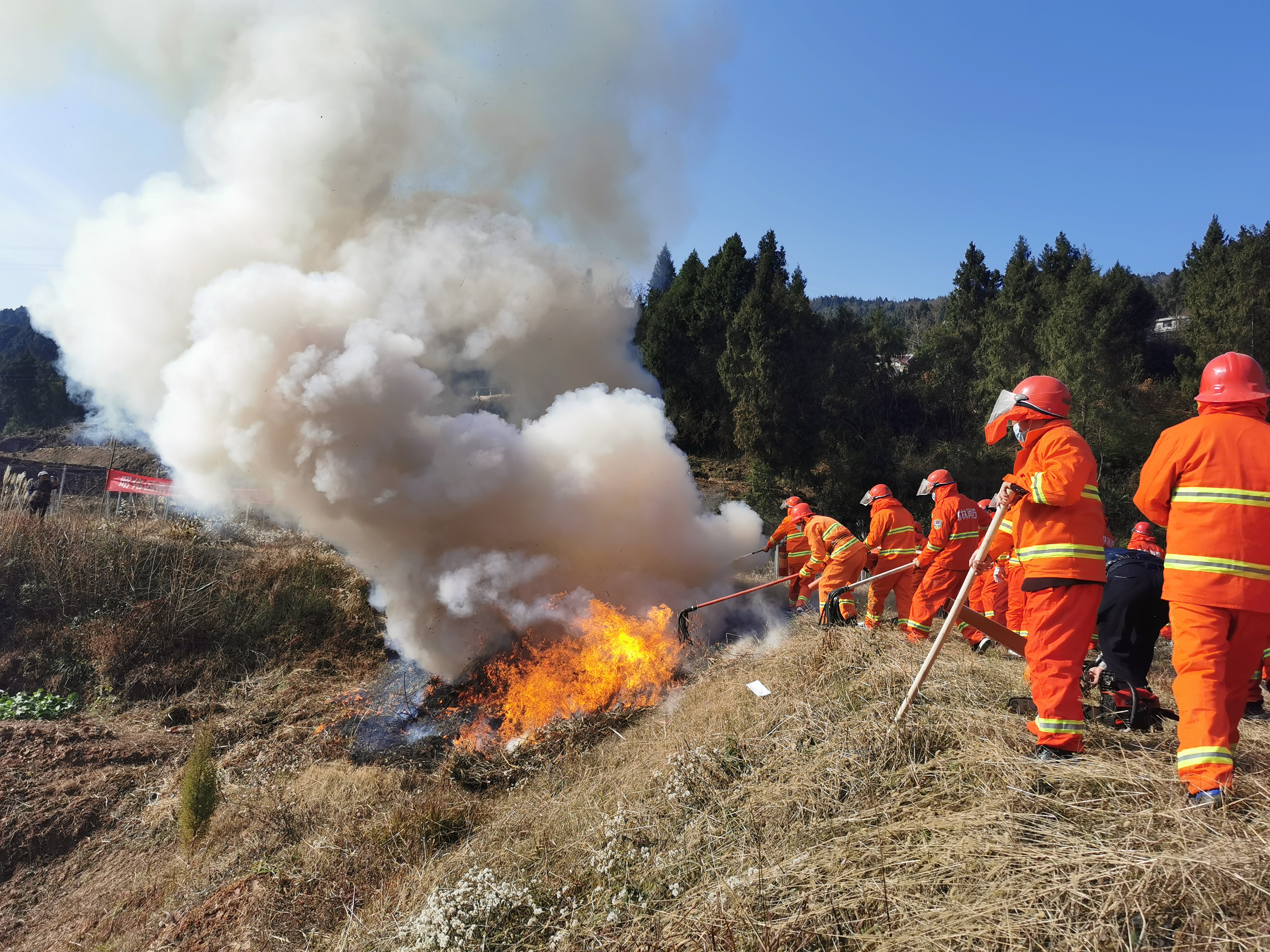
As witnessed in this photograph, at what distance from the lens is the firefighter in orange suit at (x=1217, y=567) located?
3.04 metres

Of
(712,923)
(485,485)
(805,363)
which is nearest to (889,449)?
(805,363)

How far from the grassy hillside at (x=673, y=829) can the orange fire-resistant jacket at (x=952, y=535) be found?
1.27 meters

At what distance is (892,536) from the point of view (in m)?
8.48

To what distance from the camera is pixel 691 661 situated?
27.6ft

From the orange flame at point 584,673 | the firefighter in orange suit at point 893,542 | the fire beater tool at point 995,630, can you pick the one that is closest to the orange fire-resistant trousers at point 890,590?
the firefighter in orange suit at point 893,542

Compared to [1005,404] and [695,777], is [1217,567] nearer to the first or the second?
[1005,404]

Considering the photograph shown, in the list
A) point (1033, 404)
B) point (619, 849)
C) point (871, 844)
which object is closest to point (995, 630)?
point (1033, 404)

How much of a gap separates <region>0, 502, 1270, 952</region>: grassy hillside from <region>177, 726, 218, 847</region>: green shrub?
157 mm

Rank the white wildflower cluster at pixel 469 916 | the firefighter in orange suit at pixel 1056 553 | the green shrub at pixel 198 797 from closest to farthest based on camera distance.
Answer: the white wildflower cluster at pixel 469 916 < the firefighter in orange suit at pixel 1056 553 < the green shrub at pixel 198 797

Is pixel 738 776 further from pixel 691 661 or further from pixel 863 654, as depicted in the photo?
pixel 691 661

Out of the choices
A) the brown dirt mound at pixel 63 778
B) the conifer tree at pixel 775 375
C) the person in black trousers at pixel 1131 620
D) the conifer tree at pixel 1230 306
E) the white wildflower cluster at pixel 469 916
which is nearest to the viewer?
the white wildflower cluster at pixel 469 916

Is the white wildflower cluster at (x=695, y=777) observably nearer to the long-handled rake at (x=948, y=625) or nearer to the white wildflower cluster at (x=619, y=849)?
the white wildflower cluster at (x=619, y=849)

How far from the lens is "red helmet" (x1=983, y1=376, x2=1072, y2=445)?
4.18 metres

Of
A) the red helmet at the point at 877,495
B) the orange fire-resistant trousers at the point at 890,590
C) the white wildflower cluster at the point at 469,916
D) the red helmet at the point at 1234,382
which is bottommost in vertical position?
the white wildflower cluster at the point at 469,916
